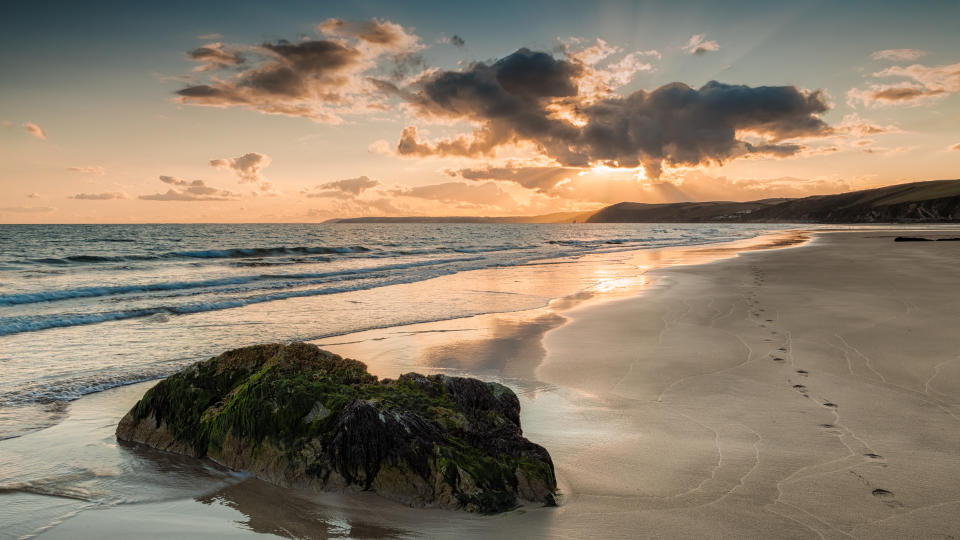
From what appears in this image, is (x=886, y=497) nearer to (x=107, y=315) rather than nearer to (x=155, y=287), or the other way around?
(x=107, y=315)

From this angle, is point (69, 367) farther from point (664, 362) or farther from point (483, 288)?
point (483, 288)

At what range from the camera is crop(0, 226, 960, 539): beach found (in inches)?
138

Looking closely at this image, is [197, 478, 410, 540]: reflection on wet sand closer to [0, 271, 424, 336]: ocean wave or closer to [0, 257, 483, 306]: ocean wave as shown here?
[0, 271, 424, 336]: ocean wave

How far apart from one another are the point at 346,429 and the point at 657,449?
2694 millimetres

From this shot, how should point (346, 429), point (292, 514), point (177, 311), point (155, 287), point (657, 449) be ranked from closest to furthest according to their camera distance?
point (292, 514) < point (346, 429) < point (657, 449) < point (177, 311) < point (155, 287)

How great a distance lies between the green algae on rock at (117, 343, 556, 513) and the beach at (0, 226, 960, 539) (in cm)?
15

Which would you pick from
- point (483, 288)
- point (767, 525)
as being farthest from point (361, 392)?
point (483, 288)

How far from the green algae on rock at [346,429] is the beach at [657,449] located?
0.49 feet

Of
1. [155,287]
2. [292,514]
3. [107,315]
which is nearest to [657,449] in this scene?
[292,514]

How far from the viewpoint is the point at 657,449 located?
15.3 feet

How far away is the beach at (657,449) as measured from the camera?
3.51 m

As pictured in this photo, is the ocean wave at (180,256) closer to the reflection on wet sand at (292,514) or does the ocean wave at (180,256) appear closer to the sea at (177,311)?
the sea at (177,311)

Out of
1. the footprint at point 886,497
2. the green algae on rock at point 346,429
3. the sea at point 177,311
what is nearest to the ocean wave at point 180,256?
the sea at point 177,311

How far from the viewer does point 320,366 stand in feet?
16.7
